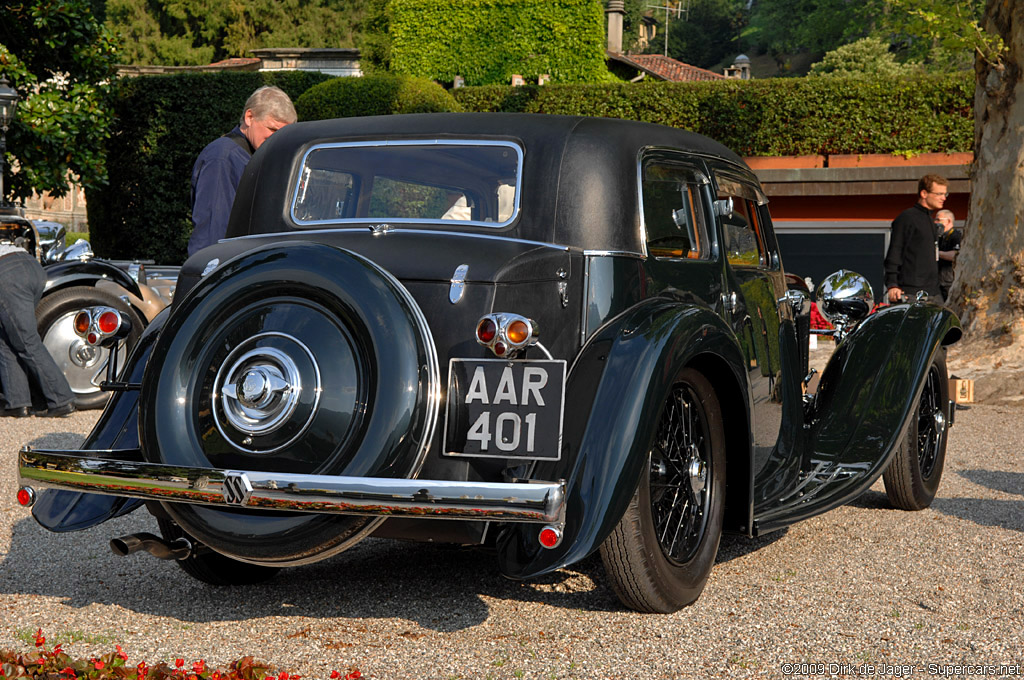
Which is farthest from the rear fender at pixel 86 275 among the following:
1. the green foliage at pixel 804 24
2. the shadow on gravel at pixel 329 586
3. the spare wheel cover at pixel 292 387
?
the green foliage at pixel 804 24

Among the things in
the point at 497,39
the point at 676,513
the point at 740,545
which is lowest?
the point at 740,545

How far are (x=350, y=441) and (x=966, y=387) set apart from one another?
6.41 meters

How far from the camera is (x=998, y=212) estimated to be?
35.2ft

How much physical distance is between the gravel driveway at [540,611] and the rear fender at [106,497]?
0.33 m

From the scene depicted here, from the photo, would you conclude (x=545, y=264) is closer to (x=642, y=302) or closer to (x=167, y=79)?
(x=642, y=302)

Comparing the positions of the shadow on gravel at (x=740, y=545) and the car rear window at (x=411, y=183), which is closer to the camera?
the car rear window at (x=411, y=183)

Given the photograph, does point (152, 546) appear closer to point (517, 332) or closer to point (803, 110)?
point (517, 332)

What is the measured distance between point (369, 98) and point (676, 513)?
16135 mm

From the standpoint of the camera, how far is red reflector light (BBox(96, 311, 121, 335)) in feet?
12.5

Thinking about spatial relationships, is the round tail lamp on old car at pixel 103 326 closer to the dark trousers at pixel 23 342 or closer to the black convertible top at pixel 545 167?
the black convertible top at pixel 545 167

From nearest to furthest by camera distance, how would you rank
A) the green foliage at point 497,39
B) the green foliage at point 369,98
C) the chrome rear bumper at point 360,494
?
the chrome rear bumper at point 360,494, the green foliage at point 369,98, the green foliage at point 497,39

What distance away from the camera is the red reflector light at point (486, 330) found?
10.3 ft

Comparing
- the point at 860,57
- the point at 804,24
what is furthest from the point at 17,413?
the point at 804,24

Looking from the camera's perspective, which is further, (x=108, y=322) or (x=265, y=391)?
(x=108, y=322)
